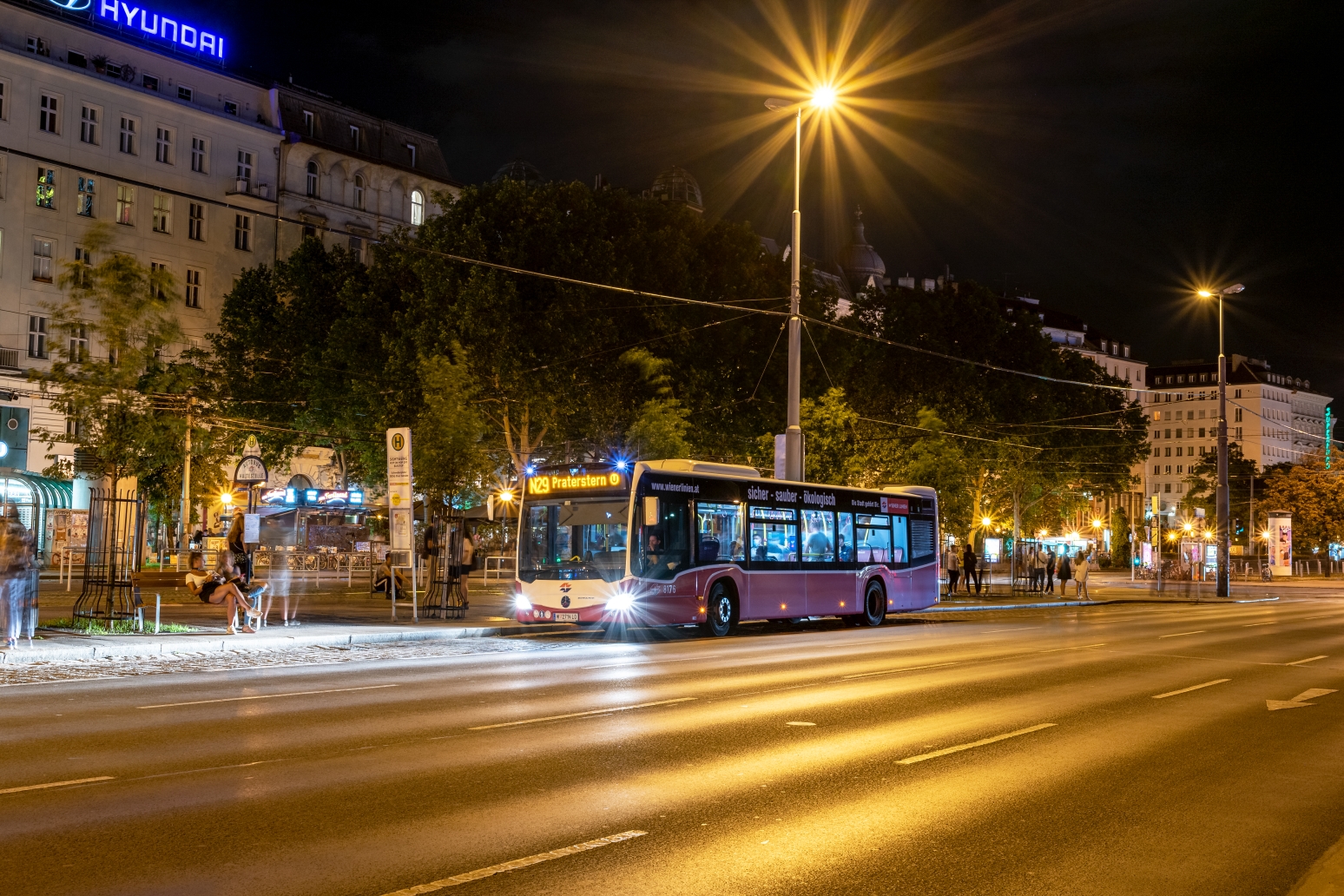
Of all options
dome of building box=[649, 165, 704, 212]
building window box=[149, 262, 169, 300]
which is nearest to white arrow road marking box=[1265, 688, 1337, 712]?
building window box=[149, 262, 169, 300]

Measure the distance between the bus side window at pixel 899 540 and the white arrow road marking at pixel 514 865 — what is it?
2339 centimetres

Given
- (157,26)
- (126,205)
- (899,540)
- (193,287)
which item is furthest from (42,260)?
(899,540)

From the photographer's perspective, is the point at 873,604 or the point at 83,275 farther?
the point at 873,604

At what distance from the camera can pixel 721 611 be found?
80.9 feet

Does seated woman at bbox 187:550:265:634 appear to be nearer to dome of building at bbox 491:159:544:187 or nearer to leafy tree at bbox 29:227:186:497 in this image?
leafy tree at bbox 29:227:186:497

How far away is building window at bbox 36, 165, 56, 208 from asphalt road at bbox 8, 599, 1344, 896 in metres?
46.5

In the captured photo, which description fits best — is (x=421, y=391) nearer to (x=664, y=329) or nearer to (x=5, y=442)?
(x=664, y=329)

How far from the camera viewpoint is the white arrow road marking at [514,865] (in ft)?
19.6

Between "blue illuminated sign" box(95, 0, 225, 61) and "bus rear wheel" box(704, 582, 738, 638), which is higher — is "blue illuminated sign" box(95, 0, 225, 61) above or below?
above

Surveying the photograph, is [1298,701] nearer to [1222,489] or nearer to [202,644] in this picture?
[202,644]

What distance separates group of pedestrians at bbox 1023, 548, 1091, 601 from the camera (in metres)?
45.8

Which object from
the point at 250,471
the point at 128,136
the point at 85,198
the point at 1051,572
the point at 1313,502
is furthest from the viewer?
the point at 1313,502

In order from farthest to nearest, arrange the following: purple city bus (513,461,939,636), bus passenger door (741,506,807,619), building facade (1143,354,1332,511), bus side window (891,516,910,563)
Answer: building facade (1143,354,1332,511) → bus side window (891,516,910,563) → bus passenger door (741,506,807,619) → purple city bus (513,461,939,636)

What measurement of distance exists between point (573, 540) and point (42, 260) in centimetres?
4178
